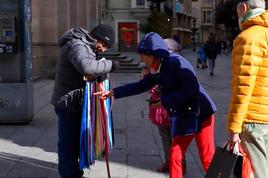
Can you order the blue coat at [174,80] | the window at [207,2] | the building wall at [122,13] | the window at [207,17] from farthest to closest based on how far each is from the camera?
the window at [207,2] → the window at [207,17] → the building wall at [122,13] → the blue coat at [174,80]

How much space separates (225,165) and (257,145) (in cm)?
30

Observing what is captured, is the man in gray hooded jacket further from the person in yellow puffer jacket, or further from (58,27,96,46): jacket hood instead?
the person in yellow puffer jacket

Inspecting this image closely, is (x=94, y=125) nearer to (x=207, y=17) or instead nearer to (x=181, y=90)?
(x=181, y=90)

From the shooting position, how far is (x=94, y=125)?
530cm

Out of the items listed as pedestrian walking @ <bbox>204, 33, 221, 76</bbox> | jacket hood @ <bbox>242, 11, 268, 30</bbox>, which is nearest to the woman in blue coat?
jacket hood @ <bbox>242, 11, 268, 30</bbox>

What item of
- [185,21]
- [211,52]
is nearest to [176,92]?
[211,52]

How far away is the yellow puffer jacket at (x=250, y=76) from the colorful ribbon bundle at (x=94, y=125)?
1629 millimetres

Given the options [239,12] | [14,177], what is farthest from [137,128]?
[239,12]

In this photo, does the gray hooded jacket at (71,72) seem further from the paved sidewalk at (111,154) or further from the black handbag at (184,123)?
the paved sidewalk at (111,154)

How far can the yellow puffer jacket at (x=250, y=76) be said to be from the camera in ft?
12.8

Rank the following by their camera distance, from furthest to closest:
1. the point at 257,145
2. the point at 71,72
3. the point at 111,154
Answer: the point at 111,154
the point at 71,72
the point at 257,145

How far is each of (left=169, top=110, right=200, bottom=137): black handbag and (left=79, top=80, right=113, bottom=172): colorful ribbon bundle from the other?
0.84 metres

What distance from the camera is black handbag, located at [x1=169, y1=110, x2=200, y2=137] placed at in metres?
4.79

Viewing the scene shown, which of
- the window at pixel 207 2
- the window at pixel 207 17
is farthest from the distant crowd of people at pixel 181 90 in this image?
the window at pixel 207 2
